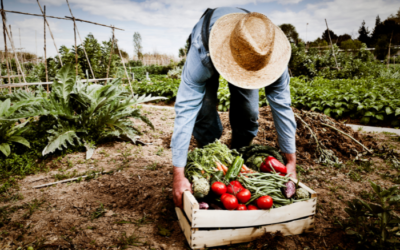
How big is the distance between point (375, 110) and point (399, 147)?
1.46 meters

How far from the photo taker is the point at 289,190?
1.69 metres

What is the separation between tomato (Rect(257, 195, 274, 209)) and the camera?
1.55 meters

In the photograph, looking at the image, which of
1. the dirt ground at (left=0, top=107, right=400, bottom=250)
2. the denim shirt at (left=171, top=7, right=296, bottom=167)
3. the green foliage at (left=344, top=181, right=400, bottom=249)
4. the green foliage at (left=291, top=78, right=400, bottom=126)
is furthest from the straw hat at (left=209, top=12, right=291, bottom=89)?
the green foliage at (left=291, top=78, right=400, bottom=126)

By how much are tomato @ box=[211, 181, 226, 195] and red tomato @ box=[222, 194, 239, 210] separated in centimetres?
11

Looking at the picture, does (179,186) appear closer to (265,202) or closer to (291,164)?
(265,202)

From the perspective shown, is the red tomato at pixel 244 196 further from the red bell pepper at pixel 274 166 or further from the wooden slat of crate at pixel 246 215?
the red bell pepper at pixel 274 166

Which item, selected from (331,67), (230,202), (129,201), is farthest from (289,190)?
(331,67)

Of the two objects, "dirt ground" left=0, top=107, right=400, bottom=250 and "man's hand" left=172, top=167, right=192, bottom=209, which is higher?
"man's hand" left=172, top=167, right=192, bottom=209

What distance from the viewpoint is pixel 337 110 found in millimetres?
4754

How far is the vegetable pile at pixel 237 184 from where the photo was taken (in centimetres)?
162

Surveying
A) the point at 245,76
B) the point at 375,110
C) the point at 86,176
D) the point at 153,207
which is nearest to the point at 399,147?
the point at 375,110

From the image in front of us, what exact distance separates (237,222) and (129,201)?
1.10 meters

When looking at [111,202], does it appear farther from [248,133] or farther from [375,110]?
[375,110]

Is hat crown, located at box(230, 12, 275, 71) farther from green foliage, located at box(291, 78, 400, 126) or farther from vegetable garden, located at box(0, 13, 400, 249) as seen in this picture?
green foliage, located at box(291, 78, 400, 126)
